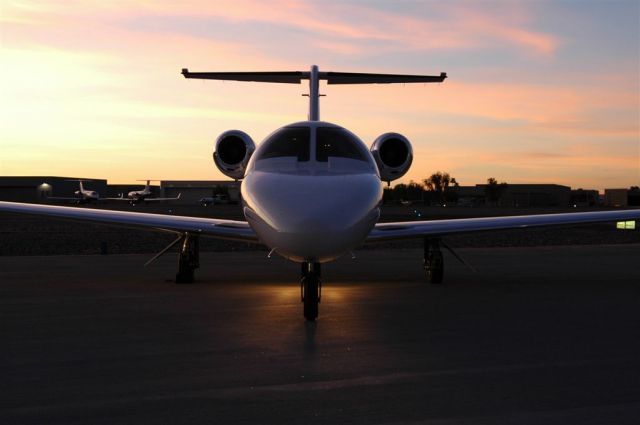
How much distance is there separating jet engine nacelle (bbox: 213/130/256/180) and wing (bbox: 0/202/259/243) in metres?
0.98

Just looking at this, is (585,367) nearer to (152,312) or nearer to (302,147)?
(302,147)

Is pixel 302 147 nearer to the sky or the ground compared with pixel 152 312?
nearer to the sky

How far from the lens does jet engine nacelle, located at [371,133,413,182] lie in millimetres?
12969

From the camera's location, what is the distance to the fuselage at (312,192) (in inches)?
314

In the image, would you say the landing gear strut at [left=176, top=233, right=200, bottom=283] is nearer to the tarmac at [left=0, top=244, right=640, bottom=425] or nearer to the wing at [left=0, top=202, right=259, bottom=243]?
the tarmac at [left=0, top=244, right=640, bottom=425]

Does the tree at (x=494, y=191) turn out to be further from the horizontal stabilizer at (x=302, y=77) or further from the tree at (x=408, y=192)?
the horizontal stabilizer at (x=302, y=77)

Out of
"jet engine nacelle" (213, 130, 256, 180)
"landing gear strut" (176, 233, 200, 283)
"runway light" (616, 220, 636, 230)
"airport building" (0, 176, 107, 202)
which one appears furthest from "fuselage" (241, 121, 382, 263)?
"airport building" (0, 176, 107, 202)

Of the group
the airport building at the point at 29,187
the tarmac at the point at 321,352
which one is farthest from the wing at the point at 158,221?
the airport building at the point at 29,187

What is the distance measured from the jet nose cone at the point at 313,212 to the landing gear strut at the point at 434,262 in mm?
4256

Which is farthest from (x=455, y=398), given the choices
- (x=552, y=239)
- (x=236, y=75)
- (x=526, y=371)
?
(x=552, y=239)

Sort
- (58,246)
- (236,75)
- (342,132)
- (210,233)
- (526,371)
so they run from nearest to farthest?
(526,371) → (342,132) → (210,233) → (236,75) → (58,246)

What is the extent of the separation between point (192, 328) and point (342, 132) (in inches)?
148

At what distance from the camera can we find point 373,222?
914 cm

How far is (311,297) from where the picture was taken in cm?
848
